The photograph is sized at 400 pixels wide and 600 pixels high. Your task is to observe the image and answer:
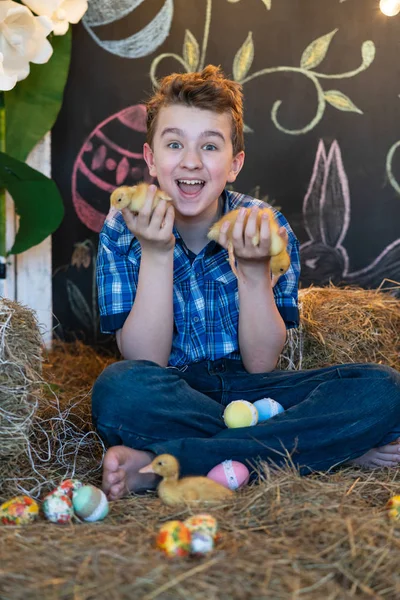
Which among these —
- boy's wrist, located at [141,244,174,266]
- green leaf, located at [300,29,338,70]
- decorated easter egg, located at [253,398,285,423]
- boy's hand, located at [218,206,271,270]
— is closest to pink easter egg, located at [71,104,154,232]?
green leaf, located at [300,29,338,70]

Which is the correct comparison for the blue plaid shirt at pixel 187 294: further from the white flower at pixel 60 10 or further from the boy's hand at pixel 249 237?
the white flower at pixel 60 10

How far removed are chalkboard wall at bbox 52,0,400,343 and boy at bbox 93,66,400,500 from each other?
35.8 inches

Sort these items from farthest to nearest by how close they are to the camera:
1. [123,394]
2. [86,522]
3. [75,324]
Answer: [75,324], [123,394], [86,522]

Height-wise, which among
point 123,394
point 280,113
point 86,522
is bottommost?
point 86,522

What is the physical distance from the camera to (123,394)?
1954mm

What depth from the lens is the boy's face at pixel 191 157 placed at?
2.22 meters

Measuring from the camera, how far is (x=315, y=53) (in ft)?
10.7

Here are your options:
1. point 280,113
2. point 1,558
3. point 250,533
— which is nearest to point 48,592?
point 1,558

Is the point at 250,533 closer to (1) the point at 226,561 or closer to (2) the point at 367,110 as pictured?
(1) the point at 226,561

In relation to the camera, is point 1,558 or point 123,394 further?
point 123,394

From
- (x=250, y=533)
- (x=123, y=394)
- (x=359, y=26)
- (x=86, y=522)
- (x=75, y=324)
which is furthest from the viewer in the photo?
(x=75, y=324)

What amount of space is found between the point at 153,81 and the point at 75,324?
1.17 m

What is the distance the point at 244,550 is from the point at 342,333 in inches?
56.7

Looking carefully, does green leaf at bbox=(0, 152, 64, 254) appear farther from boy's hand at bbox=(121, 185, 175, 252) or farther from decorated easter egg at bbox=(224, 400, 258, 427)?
decorated easter egg at bbox=(224, 400, 258, 427)
